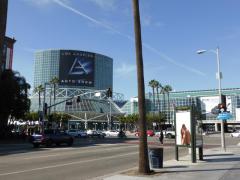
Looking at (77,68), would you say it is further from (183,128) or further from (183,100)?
(183,128)

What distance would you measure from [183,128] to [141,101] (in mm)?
5390

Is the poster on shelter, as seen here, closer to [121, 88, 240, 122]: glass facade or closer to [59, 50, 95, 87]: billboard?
[121, 88, 240, 122]: glass facade

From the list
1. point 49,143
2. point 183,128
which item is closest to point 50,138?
point 49,143

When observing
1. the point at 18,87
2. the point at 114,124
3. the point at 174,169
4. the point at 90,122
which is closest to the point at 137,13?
the point at 174,169

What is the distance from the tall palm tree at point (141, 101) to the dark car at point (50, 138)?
24.5 meters

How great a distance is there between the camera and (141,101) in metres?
15.3

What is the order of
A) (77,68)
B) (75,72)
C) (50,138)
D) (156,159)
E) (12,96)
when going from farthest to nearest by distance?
(77,68) → (75,72) → (12,96) → (50,138) → (156,159)

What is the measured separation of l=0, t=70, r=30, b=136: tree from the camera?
5162cm

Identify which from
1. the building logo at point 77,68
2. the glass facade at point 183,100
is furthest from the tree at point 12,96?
the building logo at point 77,68

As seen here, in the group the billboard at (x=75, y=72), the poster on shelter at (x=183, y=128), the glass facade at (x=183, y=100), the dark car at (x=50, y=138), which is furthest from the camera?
the billboard at (x=75, y=72)

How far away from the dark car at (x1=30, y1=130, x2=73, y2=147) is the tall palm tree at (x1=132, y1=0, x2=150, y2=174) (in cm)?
2453

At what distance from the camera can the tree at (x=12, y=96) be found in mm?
51625

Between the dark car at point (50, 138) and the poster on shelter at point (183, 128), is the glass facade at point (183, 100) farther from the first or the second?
the poster on shelter at point (183, 128)

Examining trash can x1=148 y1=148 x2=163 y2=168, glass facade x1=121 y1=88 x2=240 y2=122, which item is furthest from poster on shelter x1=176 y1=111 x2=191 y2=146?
glass facade x1=121 y1=88 x2=240 y2=122
